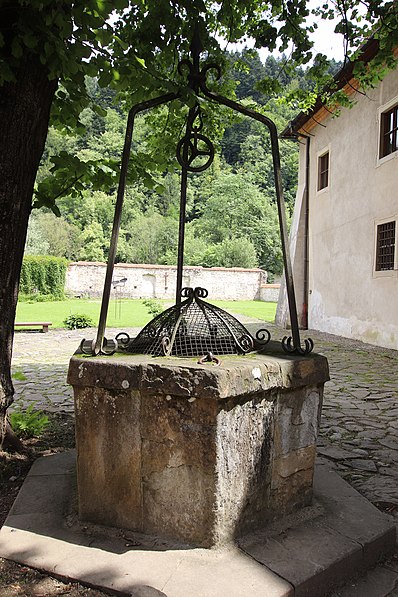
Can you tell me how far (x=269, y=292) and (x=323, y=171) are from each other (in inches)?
835

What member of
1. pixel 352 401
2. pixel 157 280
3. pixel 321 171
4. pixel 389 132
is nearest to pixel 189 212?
pixel 157 280

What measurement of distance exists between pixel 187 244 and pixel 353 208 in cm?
3680

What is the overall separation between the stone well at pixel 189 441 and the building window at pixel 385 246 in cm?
900

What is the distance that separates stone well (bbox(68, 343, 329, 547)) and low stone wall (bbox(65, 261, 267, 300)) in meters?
29.5

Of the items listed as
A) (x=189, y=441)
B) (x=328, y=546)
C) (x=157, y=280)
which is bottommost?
(x=328, y=546)

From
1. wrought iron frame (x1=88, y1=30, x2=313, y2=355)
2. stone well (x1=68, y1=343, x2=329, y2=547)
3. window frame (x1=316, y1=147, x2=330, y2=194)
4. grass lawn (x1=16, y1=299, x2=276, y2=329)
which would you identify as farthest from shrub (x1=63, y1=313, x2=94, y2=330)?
stone well (x1=68, y1=343, x2=329, y2=547)

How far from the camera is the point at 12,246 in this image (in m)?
3.28

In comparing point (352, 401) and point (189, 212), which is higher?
point (189, 212)

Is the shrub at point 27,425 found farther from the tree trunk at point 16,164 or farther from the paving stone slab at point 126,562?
the paving stone slab at point 126,562

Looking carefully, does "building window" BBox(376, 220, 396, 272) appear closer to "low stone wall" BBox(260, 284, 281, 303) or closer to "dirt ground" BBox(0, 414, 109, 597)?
"dirt ground" BBox(0, 414, 109, 597)

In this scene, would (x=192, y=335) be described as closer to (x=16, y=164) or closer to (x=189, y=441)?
(x=189, y=441)

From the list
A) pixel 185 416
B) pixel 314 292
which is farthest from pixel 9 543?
pixel 314 292

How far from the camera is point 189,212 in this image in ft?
177

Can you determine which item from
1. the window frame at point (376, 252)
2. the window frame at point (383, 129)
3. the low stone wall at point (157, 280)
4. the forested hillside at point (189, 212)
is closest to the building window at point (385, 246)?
the window frame at point (376, 252)
